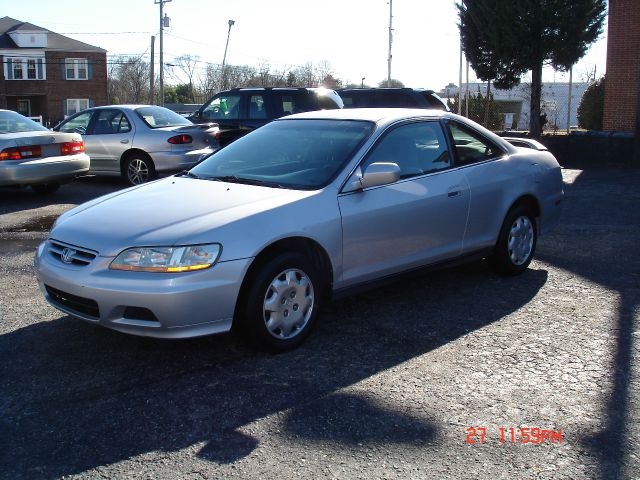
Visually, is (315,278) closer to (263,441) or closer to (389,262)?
(389,262)

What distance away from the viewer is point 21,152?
422 inches

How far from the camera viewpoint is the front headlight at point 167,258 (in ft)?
13.8

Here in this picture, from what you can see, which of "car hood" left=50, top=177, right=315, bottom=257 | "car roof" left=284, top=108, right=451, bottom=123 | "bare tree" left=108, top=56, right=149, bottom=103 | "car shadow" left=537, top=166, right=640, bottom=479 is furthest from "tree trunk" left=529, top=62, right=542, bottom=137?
"bare tree" left=108, top=56, right=149, bottom=103

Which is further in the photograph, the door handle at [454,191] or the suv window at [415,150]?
the door handle at [454,191]

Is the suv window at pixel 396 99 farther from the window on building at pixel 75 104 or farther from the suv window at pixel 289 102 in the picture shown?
the window on building at pixel 75 104

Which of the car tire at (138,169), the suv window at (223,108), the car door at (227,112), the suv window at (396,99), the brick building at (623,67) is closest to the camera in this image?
the car tire at (138,169)

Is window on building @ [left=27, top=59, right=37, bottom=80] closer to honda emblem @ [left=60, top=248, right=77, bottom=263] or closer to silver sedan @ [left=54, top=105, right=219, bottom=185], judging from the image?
silver sedan @ [left=54, top=105, right=219, bottom=185]

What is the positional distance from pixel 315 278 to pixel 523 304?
1.99 metres

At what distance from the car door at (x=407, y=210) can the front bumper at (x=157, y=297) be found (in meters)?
1.00

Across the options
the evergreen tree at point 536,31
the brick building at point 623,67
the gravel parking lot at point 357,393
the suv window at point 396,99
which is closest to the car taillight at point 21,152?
the gravel parking lot at point 357,393

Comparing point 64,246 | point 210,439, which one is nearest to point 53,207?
point 64,246

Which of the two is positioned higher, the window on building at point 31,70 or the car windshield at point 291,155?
the window on building at point 31,70

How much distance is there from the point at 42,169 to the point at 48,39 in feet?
159
